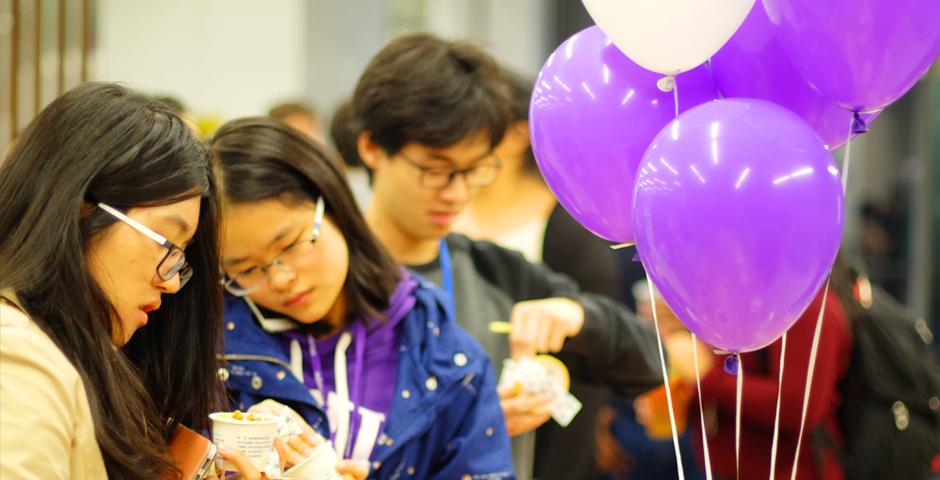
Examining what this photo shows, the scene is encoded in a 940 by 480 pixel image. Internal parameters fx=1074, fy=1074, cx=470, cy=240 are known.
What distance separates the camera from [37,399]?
1.29 m

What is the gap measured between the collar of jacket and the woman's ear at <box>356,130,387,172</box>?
455mm

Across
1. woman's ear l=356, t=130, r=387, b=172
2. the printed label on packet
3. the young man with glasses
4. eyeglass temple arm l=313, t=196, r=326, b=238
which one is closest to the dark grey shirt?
the young man with glasses

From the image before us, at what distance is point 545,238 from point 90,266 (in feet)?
6.30

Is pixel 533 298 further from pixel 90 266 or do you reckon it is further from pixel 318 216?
pixel 90 266

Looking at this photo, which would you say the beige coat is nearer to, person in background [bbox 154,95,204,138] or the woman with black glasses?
Result: the woman with black glasses

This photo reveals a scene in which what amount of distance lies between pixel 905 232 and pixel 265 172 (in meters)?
6.16

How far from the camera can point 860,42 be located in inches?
58.6

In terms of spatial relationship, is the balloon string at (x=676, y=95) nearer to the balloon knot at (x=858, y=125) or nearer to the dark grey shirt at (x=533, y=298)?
the balloon knot at (x=858, y=125)

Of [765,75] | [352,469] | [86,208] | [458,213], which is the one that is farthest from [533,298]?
[86,208]

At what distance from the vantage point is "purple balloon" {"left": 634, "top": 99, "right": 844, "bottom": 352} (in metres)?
1.46

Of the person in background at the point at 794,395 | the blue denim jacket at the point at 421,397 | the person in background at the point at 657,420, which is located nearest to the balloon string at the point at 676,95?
the blue denim jacket at the point at 421,397

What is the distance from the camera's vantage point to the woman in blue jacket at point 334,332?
192 cm

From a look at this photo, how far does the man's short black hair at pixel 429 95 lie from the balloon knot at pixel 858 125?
0.92 metres

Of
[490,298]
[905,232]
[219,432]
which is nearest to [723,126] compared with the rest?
[219,432]
